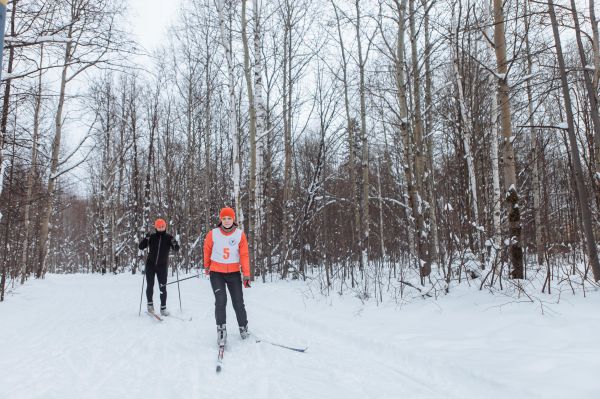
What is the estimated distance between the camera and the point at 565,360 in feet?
11.1

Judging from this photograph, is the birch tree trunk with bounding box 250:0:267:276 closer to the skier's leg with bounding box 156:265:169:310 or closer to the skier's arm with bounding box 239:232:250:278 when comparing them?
the skier's leg with bounding box 156:265:169:310

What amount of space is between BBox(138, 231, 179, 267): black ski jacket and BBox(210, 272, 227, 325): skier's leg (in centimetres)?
270

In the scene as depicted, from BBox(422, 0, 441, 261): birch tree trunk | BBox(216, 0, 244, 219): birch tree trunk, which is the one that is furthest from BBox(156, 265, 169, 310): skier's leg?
BBox(422, 0, 441, 261): birch tree trunk

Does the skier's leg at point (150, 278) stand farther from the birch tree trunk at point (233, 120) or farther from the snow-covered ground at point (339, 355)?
the birch tree trunk at point (233, 120)

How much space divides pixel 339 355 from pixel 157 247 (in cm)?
483

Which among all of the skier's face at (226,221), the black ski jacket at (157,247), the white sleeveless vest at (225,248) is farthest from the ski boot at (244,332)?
the black ski jacket at (157,247)

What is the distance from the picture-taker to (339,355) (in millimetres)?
4676

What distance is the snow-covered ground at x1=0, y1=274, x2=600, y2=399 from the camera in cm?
345

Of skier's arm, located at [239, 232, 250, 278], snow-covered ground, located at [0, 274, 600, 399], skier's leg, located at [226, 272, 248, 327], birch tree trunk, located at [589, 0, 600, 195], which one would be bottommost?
snow-covered ground, located at [0, 274, 600, 399]

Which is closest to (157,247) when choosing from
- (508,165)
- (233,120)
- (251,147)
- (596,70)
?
(233,120)

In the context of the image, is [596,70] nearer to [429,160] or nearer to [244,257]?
[244,257]

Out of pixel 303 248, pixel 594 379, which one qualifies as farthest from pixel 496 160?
pixel 594 379

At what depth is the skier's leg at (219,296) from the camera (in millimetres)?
5313

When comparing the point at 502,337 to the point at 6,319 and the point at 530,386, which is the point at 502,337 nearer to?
the point at 530,386
